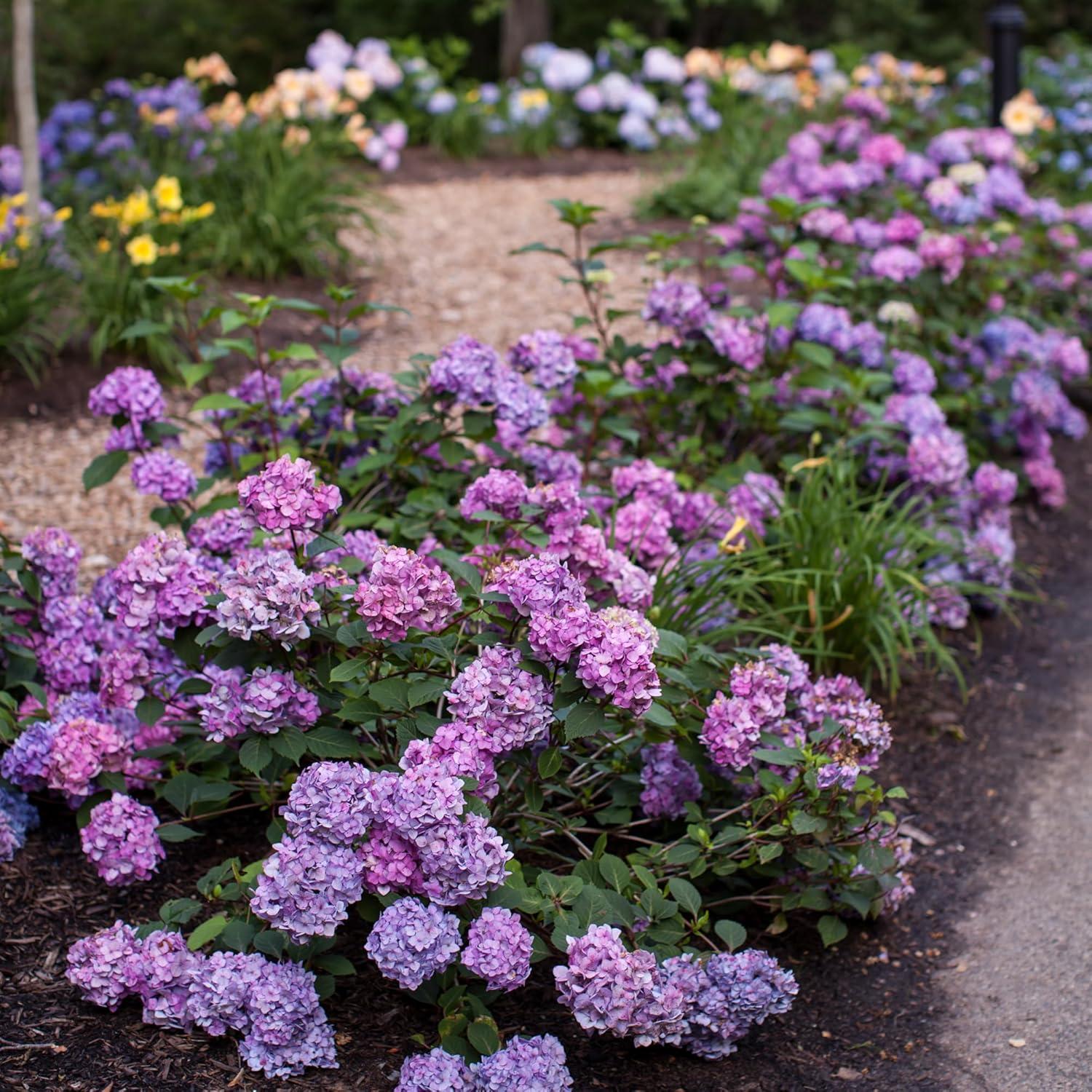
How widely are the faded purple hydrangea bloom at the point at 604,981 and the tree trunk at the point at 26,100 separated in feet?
12.5

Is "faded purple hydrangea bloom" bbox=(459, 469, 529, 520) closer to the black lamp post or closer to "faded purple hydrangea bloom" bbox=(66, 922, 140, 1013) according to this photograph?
"faded purple hydrangea bloom" bbox=(66, 922, 140, 1013)

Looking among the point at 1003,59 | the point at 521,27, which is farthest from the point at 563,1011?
the point at 521,27

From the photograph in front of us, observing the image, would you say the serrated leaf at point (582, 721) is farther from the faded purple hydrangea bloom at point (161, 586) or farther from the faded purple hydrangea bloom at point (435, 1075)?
the faded purple hydrangea bloom at point (161, 586)

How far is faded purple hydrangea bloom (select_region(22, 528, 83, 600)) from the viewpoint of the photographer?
2695mm

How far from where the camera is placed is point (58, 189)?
19.0 ft

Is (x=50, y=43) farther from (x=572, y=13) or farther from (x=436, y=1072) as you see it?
(x=436, y=1072)

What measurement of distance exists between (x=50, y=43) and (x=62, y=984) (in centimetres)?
842

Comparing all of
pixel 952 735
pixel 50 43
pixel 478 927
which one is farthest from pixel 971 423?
pixel 50 43

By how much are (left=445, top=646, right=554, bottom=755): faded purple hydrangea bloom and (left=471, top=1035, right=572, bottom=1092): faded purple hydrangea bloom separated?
1.44ft

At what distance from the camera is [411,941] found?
1889 mm

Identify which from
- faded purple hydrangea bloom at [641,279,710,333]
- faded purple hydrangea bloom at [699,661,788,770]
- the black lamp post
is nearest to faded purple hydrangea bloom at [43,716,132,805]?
faded purple hydrangea bloom at [699,661,788,770]

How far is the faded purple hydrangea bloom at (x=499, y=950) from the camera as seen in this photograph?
1.92 meters

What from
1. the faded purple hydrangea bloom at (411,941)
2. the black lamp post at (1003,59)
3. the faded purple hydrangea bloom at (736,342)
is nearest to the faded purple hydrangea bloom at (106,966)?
the faded purple hydrangea bloom at (411,941)

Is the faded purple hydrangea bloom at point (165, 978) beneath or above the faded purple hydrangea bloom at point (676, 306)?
beneath
